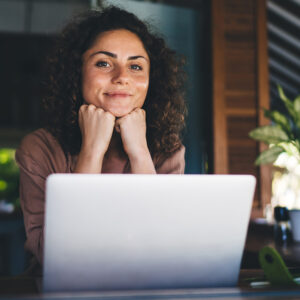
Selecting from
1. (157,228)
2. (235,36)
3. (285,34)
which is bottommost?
(157,228)

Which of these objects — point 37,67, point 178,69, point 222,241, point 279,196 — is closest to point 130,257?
point 222,241

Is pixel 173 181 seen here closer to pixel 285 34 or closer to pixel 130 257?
pixel 130 257

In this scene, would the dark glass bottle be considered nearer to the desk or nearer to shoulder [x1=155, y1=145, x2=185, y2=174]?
shoulder [x1=155, y1=145, x2=185, y2=174]

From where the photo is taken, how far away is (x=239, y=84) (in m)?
3.11

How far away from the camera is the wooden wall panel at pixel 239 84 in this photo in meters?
3.04

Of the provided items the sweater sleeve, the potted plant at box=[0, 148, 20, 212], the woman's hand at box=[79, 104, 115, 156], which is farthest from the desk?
the potted plant at box=[0, 148, 20, 212]

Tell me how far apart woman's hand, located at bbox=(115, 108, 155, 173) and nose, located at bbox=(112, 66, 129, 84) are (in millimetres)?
121

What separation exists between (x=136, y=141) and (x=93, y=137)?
0.15 m

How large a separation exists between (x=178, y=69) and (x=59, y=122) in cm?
68

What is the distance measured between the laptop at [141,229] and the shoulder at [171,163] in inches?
29.6

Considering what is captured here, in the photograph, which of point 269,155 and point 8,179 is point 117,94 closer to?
point 269,155

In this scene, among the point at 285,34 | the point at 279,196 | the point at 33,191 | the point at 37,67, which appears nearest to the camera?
the point at 33,191

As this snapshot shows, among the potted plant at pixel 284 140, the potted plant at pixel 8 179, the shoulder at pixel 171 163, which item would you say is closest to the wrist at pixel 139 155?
the shoulder at pixel 171 163

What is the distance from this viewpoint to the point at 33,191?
123 cm
